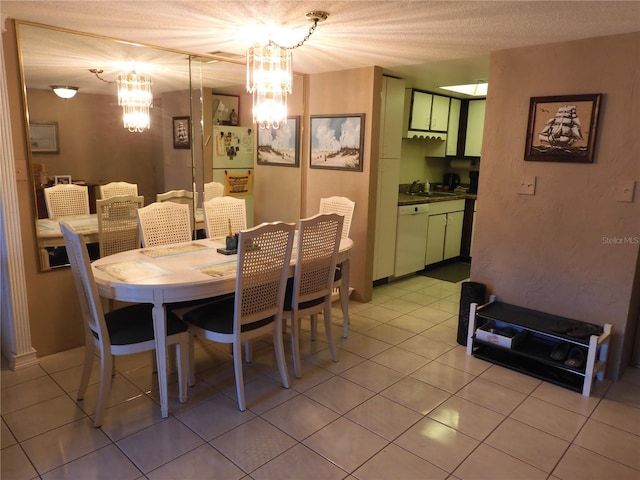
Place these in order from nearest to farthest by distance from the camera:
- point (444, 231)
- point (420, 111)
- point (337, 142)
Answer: point (337, 142) → point (420, 111) → point (444, 231)

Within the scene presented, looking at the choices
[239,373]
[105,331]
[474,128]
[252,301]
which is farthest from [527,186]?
[105,331]

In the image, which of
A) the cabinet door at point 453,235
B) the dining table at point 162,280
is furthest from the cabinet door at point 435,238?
the dining table at point 162,280

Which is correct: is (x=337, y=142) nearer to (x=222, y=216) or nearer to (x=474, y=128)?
(x=222, y=216)

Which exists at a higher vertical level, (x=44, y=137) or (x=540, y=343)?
(x=44, y=137)

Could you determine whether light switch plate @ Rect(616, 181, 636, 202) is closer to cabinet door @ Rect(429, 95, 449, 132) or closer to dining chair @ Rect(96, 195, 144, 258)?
cabinet door @ Rect(429, 95, 449, 132)

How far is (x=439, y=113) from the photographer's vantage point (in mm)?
5430

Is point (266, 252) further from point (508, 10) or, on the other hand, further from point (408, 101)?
point (408, 101)

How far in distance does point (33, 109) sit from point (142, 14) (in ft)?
3.29

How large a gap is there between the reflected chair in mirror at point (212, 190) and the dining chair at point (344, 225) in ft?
3.19

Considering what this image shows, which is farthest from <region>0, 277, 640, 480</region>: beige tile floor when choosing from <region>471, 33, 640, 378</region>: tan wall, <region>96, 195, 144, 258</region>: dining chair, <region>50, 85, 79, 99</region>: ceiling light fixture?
<region>50, 85, 79, 99</region>: ceiling light fixture

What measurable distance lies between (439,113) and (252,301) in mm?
3902

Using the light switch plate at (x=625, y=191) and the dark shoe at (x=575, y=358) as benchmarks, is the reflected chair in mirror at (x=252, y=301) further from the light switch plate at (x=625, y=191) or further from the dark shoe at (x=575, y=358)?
the light switch plate at (x=625, y=191)

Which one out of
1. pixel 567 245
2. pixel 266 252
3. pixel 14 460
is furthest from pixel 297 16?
pixel 14 460

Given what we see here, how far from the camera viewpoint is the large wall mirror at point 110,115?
2953mm
